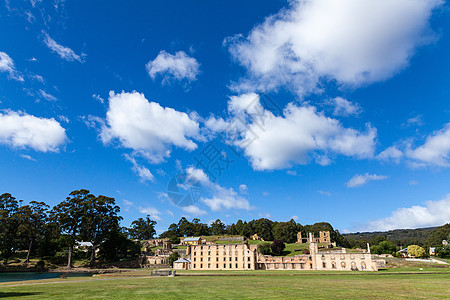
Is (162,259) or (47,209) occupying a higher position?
(47,209)

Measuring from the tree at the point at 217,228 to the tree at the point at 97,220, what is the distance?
78.4 m

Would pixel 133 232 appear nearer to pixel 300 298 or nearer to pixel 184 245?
pixel 184 245

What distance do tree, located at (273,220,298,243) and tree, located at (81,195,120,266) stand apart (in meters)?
75.4

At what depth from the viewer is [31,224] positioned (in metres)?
79.8

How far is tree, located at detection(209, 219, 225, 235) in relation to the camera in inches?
6019

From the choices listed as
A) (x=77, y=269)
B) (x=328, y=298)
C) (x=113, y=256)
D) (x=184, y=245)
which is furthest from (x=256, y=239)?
(x=328, y=298)

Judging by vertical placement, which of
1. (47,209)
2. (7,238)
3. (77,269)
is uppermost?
(47,209)

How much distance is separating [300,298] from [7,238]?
A: 292 feet

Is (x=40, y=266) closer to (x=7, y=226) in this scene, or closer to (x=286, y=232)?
(x=7, y=226)

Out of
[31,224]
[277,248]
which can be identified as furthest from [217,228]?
[31,224]

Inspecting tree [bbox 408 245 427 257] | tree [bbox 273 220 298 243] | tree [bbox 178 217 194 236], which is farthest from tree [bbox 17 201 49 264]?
tree [bbox 408 245 427 257]

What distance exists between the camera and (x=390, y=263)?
67938mm

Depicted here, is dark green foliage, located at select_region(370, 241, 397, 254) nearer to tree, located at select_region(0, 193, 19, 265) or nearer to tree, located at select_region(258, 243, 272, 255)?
tree, located at select_region(258, 243, 272, 255)

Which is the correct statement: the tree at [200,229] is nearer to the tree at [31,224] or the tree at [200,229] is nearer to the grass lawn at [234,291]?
the tree at [31,224]
